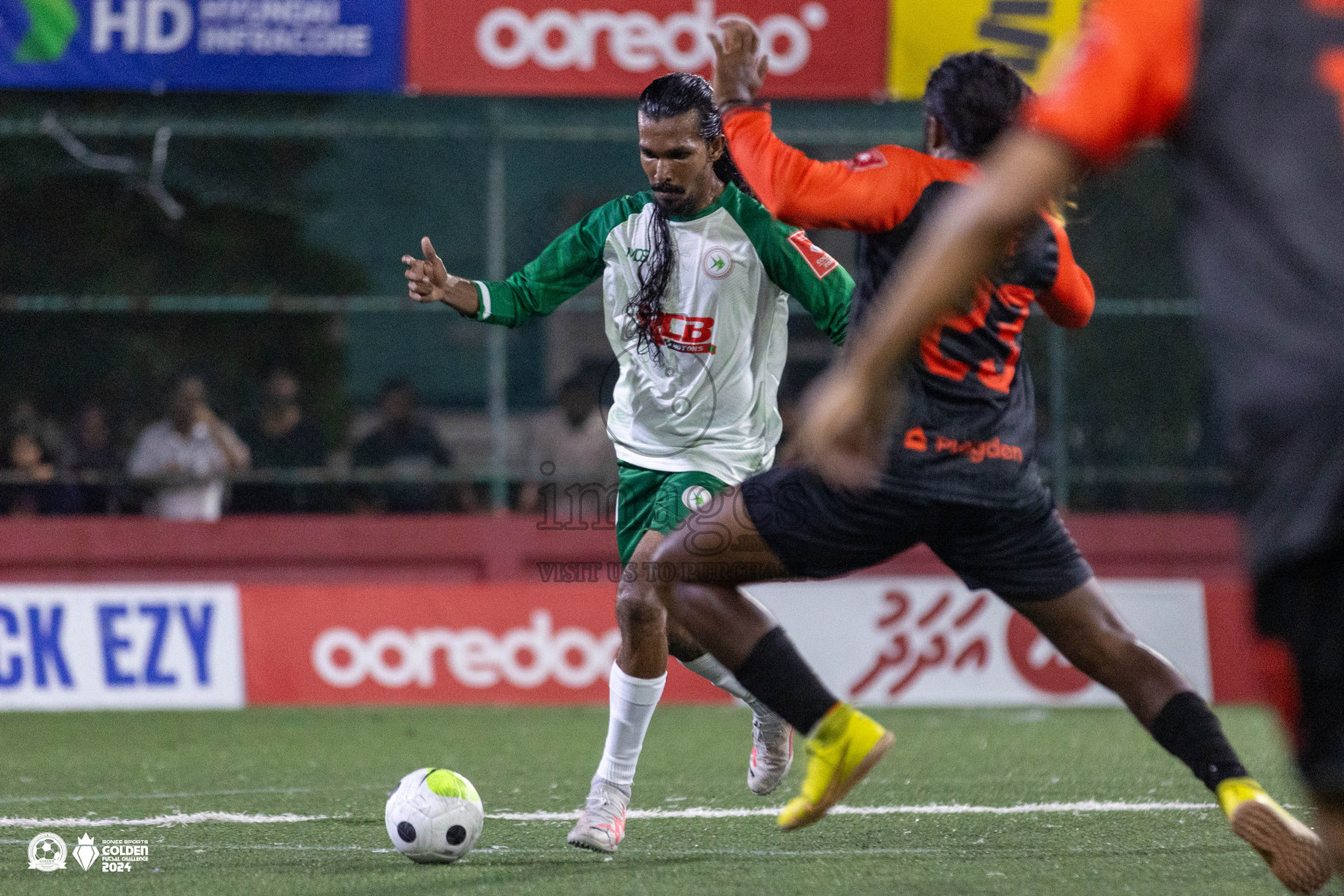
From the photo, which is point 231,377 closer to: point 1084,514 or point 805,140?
point 805,140

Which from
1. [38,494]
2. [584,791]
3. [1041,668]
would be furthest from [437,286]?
[38,494]

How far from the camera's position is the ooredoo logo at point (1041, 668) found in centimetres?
1020

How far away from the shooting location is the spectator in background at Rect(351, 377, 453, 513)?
1145cm

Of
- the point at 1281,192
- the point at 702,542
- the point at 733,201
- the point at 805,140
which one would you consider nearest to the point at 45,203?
the point at 805,140

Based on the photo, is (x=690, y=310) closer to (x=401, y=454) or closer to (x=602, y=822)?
(x=602, y=822)

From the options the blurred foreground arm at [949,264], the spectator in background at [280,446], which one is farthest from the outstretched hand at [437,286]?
the spectator in background at [280,446]

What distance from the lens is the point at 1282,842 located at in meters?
3.65

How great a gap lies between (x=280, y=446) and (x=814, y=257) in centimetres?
713

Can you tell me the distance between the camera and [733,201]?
5.47 metres

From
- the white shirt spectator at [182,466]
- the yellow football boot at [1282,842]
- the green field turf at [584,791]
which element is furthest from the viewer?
the white shirt spectator at [182,466]

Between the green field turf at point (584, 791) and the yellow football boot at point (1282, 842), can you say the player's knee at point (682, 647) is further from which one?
the yellow football boot at point (1282, 842)

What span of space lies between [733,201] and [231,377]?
730 cm

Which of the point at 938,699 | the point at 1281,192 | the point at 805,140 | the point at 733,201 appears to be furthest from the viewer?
the point at 805,140

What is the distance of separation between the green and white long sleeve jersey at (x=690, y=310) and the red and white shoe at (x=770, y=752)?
2.69 ft
